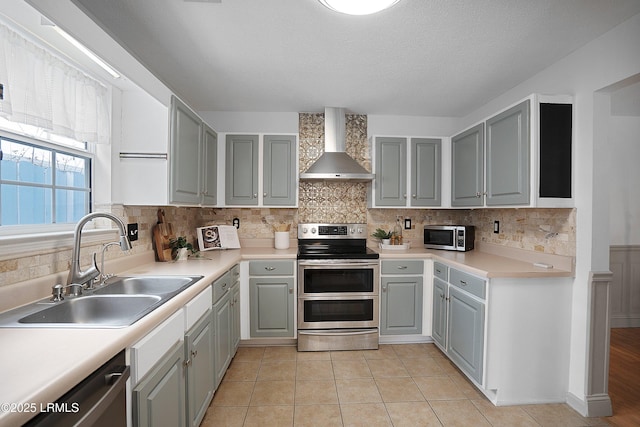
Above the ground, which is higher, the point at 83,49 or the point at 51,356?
the point at 83,49

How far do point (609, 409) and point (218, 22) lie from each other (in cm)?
344

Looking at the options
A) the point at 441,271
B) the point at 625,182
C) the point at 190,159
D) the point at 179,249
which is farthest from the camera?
the point at 625,182

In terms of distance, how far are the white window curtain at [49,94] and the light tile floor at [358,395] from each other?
1.90 metres

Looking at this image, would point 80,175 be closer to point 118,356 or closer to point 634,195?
point 118,356

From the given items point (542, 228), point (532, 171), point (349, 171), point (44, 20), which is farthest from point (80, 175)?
point (542, 228)

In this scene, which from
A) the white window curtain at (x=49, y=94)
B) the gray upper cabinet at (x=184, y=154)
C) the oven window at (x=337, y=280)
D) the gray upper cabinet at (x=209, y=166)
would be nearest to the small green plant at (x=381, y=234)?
the oven window at (x=337, y=280)

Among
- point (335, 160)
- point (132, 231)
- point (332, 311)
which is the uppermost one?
point (335, 160)

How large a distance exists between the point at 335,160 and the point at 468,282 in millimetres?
1681

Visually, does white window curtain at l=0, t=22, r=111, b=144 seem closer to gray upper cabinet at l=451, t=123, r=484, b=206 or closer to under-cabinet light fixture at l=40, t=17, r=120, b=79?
under-cabinet light fixture at l=40, t=17, r=120, b=79

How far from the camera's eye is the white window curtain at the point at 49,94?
1215mm

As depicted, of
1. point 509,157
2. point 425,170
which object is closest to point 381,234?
point 425,170

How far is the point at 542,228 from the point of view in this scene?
2.29 metres

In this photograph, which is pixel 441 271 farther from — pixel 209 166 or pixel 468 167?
pixel 209 166

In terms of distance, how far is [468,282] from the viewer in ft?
7.37
